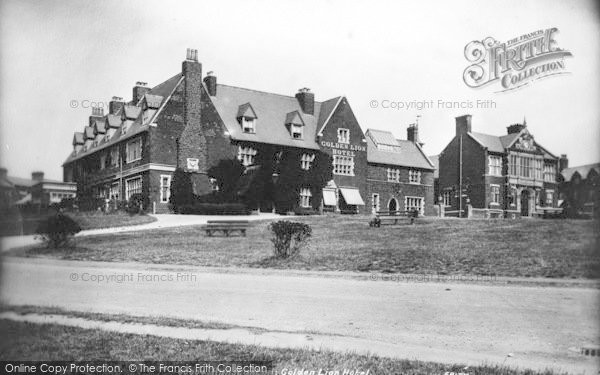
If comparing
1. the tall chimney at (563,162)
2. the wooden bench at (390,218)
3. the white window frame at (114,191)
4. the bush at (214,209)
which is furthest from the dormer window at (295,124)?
the tall chimney at (563,162)

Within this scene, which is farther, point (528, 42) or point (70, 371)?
point (528, 42)

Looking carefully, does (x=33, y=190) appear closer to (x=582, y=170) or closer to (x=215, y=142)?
(x=582, y=170)

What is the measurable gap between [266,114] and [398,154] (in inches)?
507

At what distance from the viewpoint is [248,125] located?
34.8m

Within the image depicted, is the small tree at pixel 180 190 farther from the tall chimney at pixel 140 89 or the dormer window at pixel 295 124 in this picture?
the dormer window at pixel 295 124

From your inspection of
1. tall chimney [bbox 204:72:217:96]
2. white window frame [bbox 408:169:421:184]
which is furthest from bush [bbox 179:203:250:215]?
white window frame [bbox 408:169:421:184]

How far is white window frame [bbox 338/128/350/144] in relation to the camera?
3784 centimetres

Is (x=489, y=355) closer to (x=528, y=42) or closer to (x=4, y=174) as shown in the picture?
(x=528, y=42)

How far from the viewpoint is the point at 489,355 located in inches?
274

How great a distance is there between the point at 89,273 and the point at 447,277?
8.61 metres

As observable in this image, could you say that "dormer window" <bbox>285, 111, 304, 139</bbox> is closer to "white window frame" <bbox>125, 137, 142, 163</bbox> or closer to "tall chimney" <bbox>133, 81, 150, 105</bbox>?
"white window frame" <bbox>125, 137, 142, 163</bbox>

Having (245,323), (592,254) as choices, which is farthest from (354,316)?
(592,254)

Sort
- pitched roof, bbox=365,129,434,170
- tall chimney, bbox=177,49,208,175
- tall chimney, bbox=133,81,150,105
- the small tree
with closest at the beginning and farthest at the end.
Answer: tall chimney, bbox=133,81,150,105
the small tree
tall chimney, bbox=177,49,208,175
pitched roof, bbox=365,129,434,170

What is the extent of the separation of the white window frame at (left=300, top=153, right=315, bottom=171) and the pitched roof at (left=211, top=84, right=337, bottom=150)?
2.20 feet
